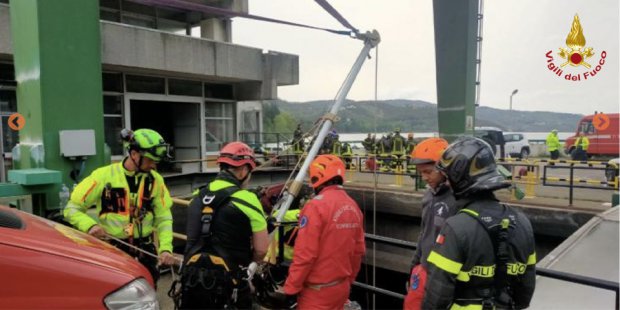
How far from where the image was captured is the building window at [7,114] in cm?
1031

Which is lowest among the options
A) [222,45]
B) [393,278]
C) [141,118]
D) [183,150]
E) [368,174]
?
[393,278]

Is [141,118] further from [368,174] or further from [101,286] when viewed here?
[101,286]

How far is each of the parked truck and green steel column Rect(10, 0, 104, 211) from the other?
26.0 metres

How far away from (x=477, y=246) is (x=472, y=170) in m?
0.38

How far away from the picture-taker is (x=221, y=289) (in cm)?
290

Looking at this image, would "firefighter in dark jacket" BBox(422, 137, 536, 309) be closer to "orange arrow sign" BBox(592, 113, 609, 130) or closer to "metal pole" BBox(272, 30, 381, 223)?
"metal pole" BBox(272, 30, 381, 223)

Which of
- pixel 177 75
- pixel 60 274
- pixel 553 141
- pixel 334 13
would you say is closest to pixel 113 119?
pixel 177 75

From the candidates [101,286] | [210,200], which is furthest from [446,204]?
[101,286]

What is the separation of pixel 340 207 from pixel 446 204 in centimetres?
75

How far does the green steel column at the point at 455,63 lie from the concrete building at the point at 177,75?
7.92 meters

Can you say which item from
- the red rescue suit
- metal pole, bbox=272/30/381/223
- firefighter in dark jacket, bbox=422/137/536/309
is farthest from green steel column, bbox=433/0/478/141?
firefighter in dark jacket, bbox=422/137/536/309

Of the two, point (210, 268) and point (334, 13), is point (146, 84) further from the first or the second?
point (210, 268)

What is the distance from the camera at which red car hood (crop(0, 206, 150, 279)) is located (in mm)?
1905

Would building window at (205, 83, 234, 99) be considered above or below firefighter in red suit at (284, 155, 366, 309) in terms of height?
above
